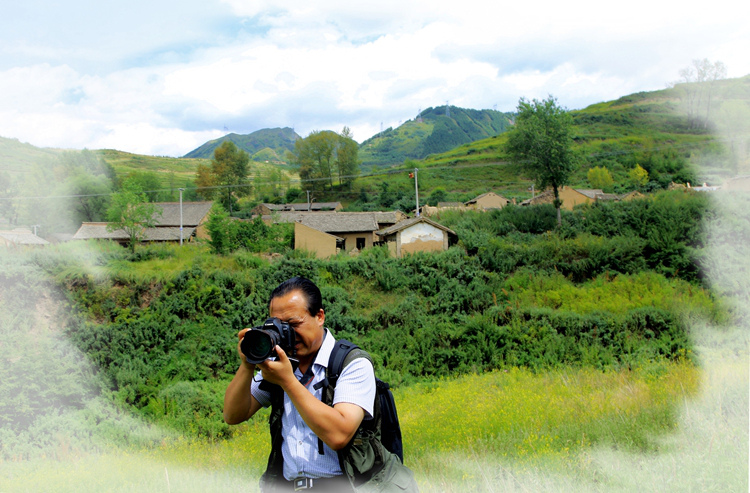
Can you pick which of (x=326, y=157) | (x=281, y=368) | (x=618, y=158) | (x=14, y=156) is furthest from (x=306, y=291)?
(x=618, y=158)

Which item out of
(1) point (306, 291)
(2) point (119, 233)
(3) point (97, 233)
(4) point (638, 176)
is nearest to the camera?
(1) point (306, 291)

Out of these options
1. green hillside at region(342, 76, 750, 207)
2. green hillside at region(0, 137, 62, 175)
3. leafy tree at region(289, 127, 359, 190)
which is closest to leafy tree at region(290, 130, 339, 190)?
leafy tree at region(289, 127, 359, 190)

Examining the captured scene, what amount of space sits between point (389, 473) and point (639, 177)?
186ft

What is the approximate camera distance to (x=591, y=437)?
166 inches

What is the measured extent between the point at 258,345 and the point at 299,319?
0.93ft

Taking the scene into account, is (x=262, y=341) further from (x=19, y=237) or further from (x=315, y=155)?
(x=315, y=155)

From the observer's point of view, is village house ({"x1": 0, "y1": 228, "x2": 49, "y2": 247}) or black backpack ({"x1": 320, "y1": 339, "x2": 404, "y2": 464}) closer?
black backpack ({"x1": 320, "y1": 339, "x2": 404, "y2": 464})

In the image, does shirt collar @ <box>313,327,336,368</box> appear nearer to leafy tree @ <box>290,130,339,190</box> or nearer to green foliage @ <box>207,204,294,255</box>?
green foliage @ <box>207,204,294,255</box>

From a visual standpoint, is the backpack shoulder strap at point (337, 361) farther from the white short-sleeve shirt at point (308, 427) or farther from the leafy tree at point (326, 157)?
the leafy tree at point (326, 157)

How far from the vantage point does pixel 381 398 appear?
2.00m

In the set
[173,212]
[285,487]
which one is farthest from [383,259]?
[173,212]

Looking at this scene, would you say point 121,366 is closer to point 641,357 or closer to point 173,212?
point 641,357

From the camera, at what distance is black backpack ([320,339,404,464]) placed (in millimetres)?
1834

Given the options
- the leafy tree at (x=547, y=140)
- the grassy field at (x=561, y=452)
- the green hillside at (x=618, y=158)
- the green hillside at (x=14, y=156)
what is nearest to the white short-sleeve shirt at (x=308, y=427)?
the grassy field at (x=561, y=452)
